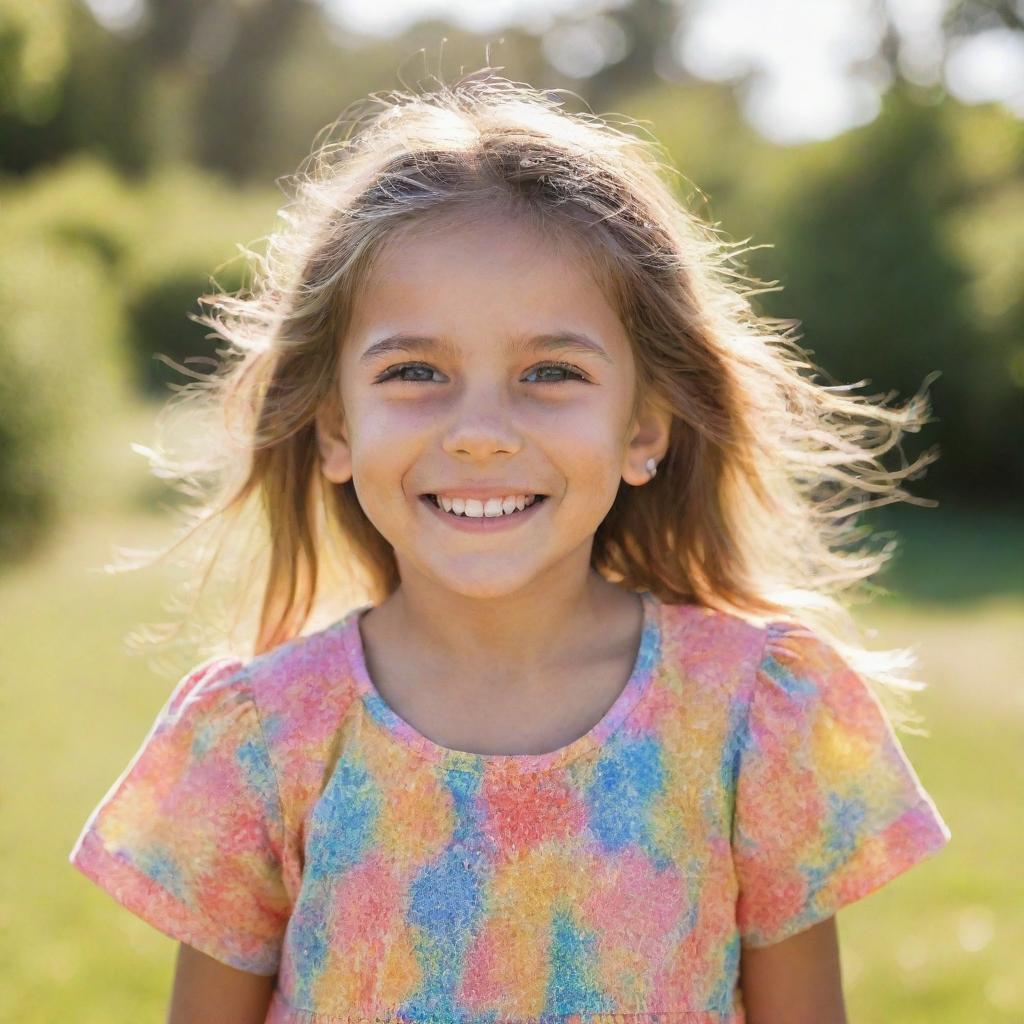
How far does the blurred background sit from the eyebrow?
62cm

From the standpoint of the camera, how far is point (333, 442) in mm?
2189

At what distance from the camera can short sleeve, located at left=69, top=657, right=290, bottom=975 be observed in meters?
1.92

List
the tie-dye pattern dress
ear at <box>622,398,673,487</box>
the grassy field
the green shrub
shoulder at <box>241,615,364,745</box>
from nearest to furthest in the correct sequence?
the tie-dye pattern dress, shoulder at <box>241,615,364,745</box>, ear at <box>622,398,673,487</box>, the grassy field, the green shrub

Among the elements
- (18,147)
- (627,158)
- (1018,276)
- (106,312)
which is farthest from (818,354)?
(18,147)

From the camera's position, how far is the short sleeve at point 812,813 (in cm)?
191

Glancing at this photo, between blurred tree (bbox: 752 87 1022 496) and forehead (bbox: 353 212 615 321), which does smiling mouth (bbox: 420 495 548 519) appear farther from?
blurred tree (bbox: 752 87 1022 496)

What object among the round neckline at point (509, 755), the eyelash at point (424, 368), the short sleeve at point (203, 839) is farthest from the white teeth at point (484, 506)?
the short sleeve at point (203, 839)

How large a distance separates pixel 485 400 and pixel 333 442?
0.40 metres

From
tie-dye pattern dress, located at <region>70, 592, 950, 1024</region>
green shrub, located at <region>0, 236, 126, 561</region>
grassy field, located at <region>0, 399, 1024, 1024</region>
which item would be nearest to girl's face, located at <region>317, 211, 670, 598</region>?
tie-dye pattern dress, located at <region>70, 592, 950, 1024</region>

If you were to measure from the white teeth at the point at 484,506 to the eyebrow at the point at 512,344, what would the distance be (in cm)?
20

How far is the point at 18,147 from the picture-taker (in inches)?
981

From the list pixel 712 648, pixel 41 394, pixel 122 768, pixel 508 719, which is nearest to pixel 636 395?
pixel 712 648

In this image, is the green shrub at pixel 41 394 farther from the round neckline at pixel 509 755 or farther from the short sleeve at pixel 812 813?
the short sleeve at pixel 812 813

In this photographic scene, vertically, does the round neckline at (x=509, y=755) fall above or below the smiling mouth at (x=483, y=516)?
below
